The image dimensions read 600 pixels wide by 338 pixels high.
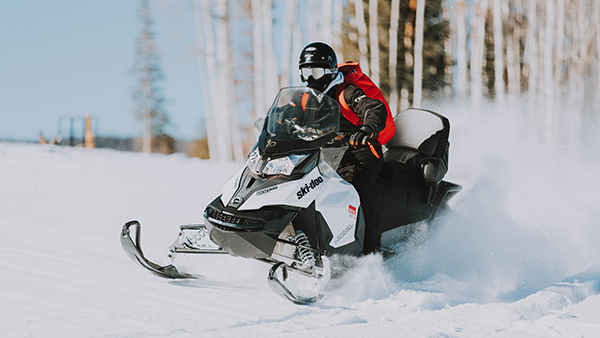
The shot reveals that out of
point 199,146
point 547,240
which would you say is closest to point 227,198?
point 547,240

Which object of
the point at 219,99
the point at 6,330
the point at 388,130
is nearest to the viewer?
the point at 6,330

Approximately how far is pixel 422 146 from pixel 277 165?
1.56 m

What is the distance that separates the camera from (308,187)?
2922 millimetres

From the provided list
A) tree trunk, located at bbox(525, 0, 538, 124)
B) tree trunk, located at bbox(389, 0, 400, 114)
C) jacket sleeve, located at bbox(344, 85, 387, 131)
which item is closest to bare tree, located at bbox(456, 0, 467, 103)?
tree trunk, located at bbox(389, 0, 400, 114)

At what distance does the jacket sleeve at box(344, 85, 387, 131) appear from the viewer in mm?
3277

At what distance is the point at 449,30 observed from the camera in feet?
70.6

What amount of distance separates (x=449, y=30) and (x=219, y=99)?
9664 mm

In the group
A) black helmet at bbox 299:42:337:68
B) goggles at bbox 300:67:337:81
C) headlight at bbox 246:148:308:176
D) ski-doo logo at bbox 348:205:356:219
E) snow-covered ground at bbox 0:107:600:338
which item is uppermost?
black helmet at bbox 299:42:337:68

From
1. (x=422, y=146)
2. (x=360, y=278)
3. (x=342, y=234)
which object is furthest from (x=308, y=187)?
(x=422, y=146)

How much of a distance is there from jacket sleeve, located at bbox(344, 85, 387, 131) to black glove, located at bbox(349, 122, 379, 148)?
0.09 m

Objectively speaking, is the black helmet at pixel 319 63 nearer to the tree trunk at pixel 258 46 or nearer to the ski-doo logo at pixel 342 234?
the ski-doo logo at pixel 342 234

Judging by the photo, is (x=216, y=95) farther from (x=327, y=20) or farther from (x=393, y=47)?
(x=393, y=47)

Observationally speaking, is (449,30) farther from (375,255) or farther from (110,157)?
(375,255)

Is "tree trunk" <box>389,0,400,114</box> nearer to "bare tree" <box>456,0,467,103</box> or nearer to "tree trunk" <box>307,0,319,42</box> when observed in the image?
"bare tree" <box>456,0,467,103</box>
